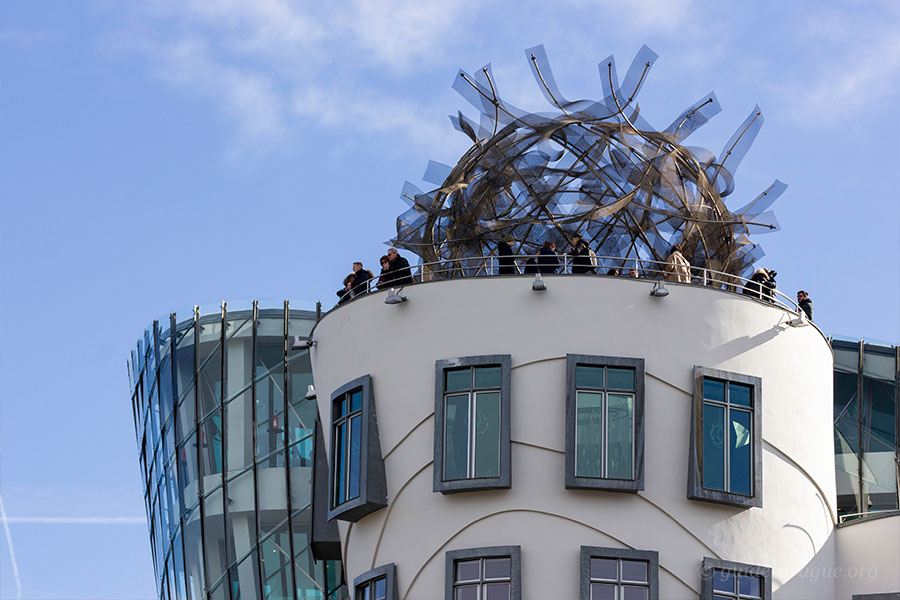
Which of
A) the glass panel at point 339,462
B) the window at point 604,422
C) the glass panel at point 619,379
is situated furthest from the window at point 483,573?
the glass panel at point 619,379

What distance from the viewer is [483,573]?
2741 cm

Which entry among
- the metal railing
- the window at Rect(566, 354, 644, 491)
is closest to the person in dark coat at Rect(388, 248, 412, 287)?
the metal railing

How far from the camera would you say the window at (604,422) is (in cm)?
2748

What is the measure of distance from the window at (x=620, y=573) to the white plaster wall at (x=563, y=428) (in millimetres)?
178

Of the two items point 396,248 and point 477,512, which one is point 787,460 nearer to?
point 477,512

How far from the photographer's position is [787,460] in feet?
94.5

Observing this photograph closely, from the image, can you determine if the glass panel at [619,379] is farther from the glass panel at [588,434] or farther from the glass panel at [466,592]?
the glass panel at [466,592]

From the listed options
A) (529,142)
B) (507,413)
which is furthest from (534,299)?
(529,142)

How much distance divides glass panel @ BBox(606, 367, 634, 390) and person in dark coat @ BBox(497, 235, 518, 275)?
9.22 ft

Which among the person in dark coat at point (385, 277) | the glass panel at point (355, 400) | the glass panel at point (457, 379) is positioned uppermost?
the person in dark coat at point (385, 277)

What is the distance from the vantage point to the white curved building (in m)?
27.5

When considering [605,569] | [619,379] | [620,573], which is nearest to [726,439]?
[619,379]

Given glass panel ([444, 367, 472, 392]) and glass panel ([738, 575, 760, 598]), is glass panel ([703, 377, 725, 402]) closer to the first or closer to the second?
glass panel ([738, 575, 760, 598])

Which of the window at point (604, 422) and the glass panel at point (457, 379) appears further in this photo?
the glass panel at point (457, 379)
